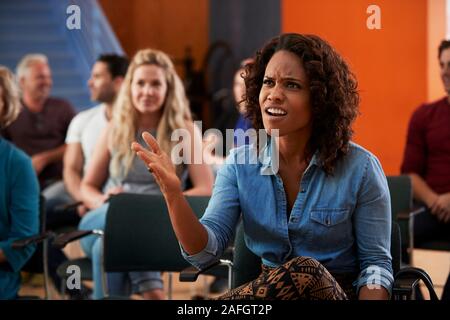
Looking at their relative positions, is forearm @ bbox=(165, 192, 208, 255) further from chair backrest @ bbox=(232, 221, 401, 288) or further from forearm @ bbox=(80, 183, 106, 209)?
forearm @ bbox=(80, 183, 106, 209)

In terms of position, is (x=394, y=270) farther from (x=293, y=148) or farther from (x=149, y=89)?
(x=149, y=89)

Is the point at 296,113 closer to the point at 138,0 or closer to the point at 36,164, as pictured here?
the point at 36,164

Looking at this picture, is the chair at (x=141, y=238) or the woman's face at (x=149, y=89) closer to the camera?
the chair at (x=141, y=238)

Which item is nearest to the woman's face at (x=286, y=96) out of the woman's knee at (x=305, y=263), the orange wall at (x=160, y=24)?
the woman's knee at (x=305, y=263)

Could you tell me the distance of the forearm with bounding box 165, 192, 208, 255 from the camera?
2129mm

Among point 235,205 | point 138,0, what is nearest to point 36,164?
point 235,205

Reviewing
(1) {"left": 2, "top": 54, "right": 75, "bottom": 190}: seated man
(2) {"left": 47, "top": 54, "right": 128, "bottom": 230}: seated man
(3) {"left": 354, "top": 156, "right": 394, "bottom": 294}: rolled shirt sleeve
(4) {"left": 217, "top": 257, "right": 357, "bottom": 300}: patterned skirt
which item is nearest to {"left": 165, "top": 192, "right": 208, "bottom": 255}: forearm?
(4) {"left": 217, "top": 257, "right": 357, "bottom": 300}: patterned skirt

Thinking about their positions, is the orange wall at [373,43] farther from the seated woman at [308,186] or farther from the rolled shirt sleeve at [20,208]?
the rolled shirt sleeve at [20,208]

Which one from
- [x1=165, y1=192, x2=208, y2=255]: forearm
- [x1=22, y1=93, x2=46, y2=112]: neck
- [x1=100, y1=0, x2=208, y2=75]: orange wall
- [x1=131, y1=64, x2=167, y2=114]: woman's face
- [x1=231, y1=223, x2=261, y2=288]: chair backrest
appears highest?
[x1=100, y1=0, x2=208, y2=75]: orange wall

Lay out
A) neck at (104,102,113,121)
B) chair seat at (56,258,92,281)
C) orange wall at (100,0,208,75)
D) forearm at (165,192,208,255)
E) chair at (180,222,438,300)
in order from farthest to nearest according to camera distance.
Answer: orange wall at (100,0,208,75)
neck at (104,102,113,121)
chair seat at (56,258,92,281)
chair at (180,222,438,300)
forearm at (165,192,208,255)

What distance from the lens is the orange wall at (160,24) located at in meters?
10.4

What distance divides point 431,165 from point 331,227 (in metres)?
1.83

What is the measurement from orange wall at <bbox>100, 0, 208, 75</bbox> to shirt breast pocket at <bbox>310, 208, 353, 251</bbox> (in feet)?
26.9

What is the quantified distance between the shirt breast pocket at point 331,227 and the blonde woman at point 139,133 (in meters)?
1.41
